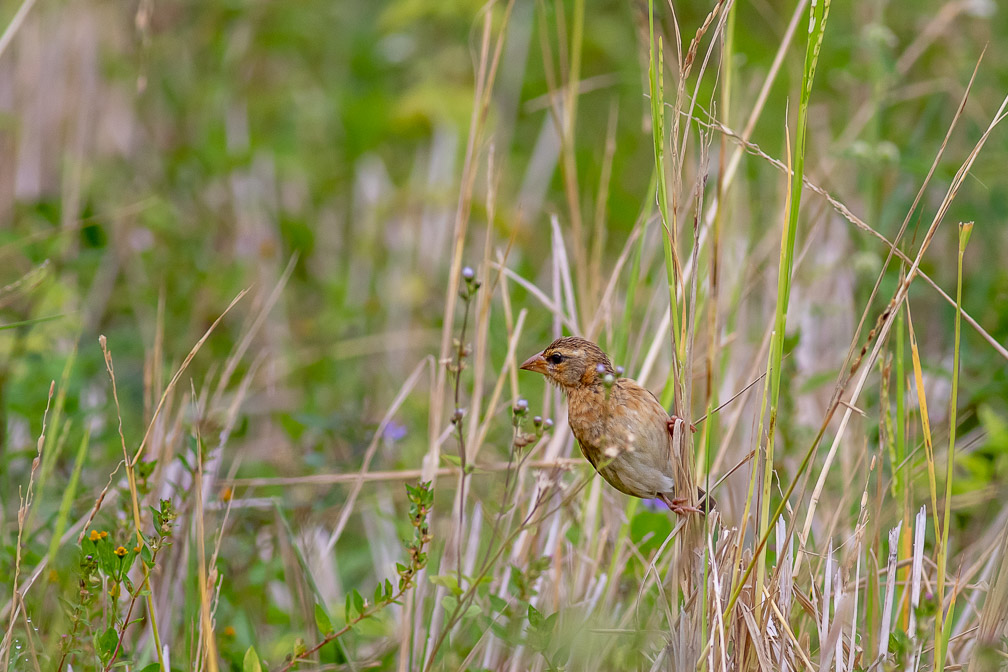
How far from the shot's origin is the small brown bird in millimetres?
2041

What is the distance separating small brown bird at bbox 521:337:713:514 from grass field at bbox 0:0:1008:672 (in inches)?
3.5

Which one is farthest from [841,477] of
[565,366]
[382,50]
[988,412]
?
[382,50]

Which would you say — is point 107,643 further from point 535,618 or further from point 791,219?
point 791,219

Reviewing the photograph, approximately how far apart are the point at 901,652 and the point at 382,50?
506 centimetres

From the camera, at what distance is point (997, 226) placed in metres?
3.81

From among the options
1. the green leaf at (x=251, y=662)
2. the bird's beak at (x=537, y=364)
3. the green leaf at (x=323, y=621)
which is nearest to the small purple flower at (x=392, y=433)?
the bird's beak at (x=537, y=364)

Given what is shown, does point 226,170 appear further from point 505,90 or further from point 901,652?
point 901,652

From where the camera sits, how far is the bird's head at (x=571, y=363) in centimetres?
222

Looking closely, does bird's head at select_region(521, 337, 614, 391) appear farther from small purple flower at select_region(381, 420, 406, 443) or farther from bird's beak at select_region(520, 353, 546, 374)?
small purple flower at select_region(381, 420, 406, 443)

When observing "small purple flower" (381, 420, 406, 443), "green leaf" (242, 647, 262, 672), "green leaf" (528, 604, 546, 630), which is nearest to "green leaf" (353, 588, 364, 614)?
"green leaf" (242, 647, 262, 672)

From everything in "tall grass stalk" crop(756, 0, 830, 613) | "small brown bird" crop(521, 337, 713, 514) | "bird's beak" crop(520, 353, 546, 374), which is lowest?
"small brown bird" crop(521, 337, 713, 514)

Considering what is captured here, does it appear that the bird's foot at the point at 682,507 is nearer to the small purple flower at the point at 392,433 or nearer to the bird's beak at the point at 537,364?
the bird's beak at the point at 537,364

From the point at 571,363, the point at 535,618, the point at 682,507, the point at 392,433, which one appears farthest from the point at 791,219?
the point at 392,433

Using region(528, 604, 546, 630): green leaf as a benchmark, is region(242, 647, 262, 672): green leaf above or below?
below
